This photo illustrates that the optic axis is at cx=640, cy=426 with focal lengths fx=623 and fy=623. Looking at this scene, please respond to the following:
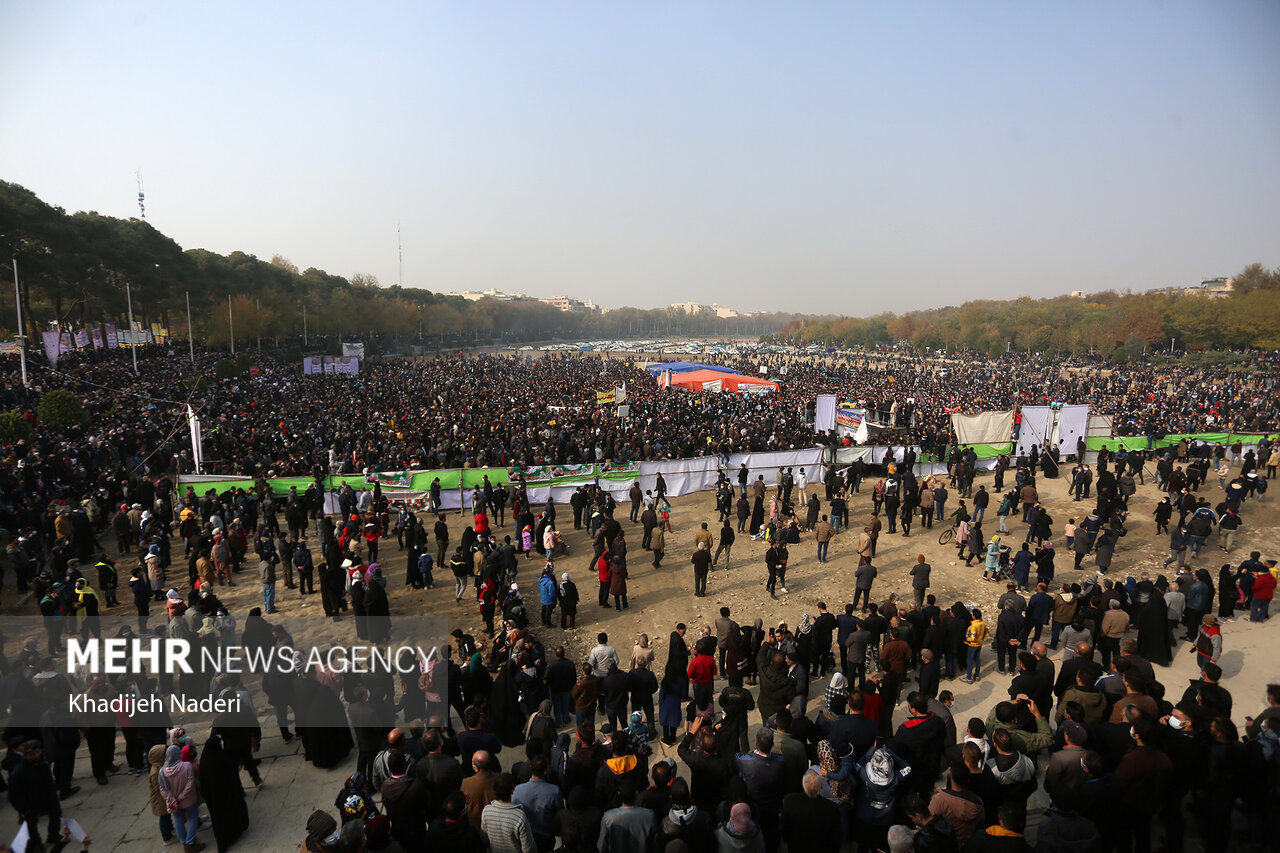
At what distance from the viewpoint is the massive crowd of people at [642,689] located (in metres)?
4.48

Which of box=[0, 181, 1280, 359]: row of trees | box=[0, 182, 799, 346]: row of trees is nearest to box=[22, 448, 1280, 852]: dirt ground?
box=[0, 182, 799, 346]: row of trees

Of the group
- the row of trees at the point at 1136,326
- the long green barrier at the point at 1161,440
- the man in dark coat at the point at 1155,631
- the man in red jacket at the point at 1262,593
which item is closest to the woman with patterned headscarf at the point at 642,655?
the man in dark coat at the point at 1155,631

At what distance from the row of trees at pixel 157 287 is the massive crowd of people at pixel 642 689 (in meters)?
24.7

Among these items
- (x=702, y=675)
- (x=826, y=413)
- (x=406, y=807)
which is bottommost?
(x=702, y=675)

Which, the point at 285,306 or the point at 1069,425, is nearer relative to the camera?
the point at 1069,425

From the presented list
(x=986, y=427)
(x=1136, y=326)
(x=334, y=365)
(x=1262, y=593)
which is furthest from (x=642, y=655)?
(x=1136, y=326)

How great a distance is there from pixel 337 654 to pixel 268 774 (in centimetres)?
176

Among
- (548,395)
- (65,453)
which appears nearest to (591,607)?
(65,453)

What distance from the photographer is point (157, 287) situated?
45500 millimetres

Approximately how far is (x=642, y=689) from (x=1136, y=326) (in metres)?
81.9

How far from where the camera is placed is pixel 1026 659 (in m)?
6.26

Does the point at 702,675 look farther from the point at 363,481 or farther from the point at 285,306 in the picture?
the point at 285,306

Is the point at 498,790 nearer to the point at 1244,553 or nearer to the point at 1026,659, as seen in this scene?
the point at 1026,659

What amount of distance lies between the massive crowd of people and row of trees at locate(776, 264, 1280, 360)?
57.9 m
